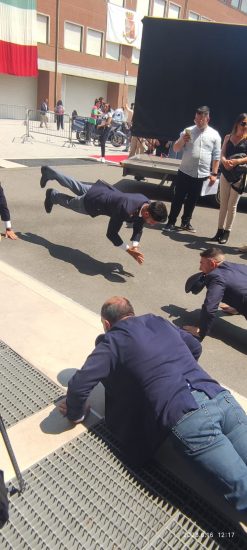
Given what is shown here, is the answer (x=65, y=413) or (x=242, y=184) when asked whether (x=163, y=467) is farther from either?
(x=242, y=184)

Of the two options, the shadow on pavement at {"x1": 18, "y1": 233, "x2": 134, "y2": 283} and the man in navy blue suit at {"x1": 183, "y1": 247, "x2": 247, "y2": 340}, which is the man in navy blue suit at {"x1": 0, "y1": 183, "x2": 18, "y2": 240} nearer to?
the shadow on pavement at {"x1": 18, "y1": 233, "x2": 134, "y2": 283}

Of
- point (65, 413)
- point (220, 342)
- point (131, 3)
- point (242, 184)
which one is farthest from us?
point (131, 3)

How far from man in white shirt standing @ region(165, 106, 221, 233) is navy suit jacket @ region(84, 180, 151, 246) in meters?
1.79

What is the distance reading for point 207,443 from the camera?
6.63 ft

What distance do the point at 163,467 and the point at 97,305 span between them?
2.04m

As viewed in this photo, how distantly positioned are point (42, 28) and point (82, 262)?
104ft

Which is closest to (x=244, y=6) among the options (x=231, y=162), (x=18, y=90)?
(x=18, y=90)

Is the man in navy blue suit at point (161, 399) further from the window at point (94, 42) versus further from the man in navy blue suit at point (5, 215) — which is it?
the window at point (94, 42)

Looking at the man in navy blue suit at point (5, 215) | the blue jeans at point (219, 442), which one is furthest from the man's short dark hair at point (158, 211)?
the blue jeans at point (219, 442)

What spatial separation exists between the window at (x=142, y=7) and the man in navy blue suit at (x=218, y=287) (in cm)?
3957

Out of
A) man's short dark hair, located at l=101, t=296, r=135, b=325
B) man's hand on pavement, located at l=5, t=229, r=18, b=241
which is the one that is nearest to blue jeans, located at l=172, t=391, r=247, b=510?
man's short dark hair, located at l=101, t=296, r=135, b=325

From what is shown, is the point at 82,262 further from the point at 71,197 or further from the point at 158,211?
the point at 158,211

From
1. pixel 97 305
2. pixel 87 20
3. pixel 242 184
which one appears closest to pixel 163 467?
pixel 97 305

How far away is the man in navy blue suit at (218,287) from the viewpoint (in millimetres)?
3467
